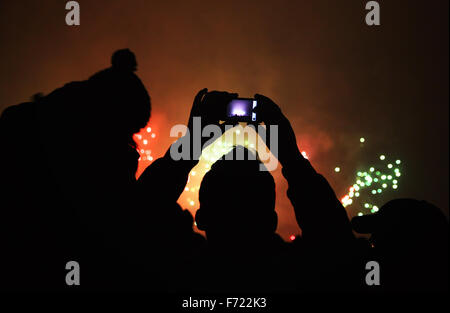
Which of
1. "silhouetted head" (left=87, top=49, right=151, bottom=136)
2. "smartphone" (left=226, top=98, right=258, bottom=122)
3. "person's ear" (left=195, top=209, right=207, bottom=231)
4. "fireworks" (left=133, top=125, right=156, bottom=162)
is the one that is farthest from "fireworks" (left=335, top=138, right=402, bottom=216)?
"silhouetted head" (left=87, top=49, right=151, bottom=136)

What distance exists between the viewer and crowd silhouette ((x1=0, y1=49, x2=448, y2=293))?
3.73ft

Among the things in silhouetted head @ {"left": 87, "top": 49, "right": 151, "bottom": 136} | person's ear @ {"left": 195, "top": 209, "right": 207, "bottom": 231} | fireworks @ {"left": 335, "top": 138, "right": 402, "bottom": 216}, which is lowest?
fireworks @ {"left": 335, "top": 138, "right": 402, "bottom": 216}

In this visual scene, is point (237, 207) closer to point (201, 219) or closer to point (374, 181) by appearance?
point (201, 219)

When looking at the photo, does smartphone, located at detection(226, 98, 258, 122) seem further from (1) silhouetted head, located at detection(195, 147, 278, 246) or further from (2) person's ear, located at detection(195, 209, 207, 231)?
(2) person's ear, located at detection(195, 209, 207, 231)

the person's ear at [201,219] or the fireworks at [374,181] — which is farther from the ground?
the person's ear at [201,219]

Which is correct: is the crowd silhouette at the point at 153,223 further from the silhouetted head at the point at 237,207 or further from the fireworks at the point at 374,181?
the fireworks at the point at 374,181

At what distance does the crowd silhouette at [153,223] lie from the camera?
44.8 inches
